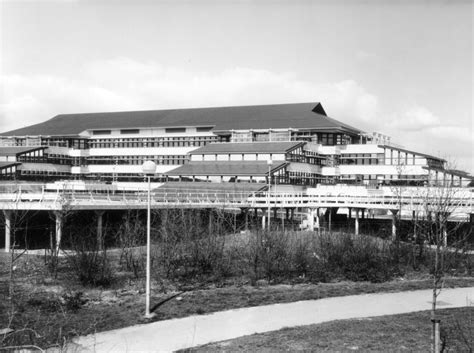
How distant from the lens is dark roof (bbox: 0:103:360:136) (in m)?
65.1

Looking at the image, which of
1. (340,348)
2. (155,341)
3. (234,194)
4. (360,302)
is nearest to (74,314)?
(155,341)

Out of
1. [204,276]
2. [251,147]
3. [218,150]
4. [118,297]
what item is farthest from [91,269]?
[218,150]

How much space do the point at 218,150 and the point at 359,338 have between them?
4712 centimetres

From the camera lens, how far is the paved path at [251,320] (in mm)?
13445

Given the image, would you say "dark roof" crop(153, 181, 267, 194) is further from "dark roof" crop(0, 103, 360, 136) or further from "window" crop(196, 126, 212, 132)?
"window" crop(196, 126, 212, 132)

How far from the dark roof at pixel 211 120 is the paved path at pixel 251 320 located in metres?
44.0

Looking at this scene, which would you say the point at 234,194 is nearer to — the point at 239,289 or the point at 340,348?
the point at 239,289

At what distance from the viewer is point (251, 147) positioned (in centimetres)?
5916

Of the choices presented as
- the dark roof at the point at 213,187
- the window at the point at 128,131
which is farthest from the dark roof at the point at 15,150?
the dark roof at the point at 213,187

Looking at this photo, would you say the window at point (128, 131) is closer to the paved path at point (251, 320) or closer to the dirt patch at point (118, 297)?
the dirt patch at point (118, 297)

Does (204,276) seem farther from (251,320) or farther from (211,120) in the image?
(211,120)

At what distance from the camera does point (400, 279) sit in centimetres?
2330

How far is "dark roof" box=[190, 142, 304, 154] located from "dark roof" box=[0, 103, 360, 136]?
4819mm

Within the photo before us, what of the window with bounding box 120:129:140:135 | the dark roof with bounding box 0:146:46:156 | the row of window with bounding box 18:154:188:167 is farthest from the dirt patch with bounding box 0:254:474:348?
the window with bounding box 120:129:140:135
